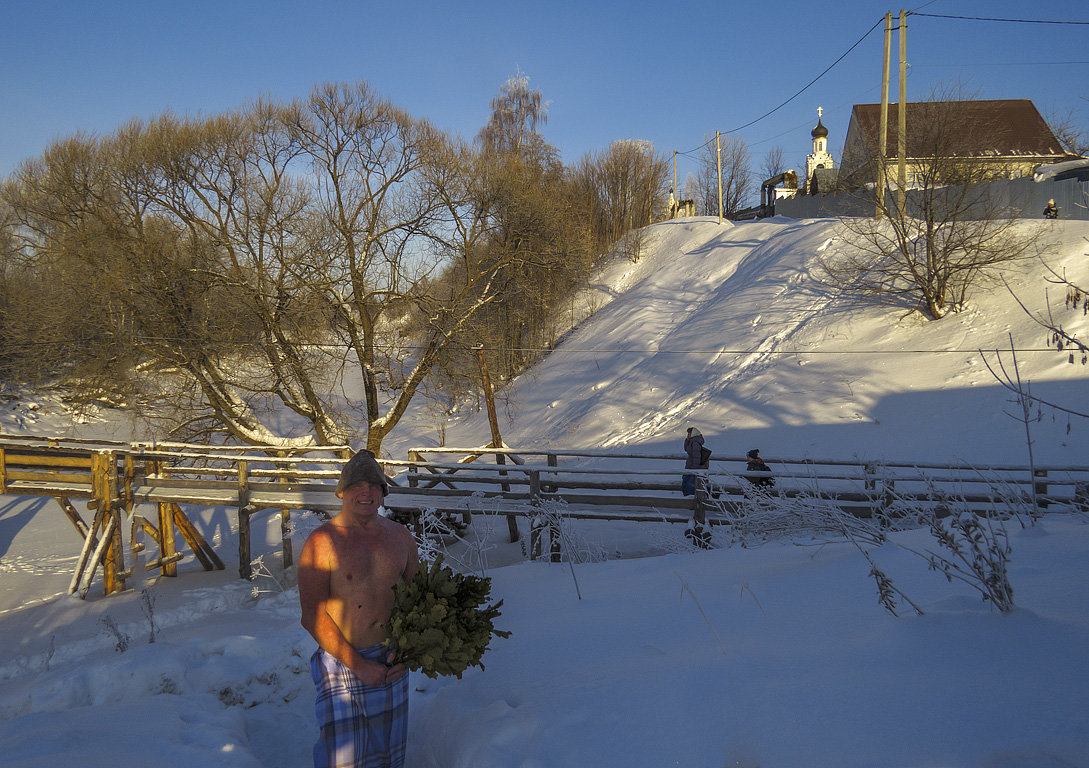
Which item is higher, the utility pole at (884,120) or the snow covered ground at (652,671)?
the utility pole at (884,120)

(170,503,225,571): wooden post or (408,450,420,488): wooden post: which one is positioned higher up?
(408,450,420,488): wooden post

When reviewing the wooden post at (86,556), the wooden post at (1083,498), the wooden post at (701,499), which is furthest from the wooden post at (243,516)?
the wooden post at (1083,498)

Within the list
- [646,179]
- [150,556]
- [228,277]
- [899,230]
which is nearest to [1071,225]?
[899,230]

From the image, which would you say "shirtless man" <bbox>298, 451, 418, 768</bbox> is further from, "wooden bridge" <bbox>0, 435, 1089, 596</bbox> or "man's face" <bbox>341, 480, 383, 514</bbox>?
"wooden bridge" <bbox>0, 435, 1089, 596</bbox>

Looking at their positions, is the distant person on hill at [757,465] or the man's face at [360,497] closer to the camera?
the man's face at [360,497]

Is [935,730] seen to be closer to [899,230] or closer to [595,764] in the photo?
[595,764]

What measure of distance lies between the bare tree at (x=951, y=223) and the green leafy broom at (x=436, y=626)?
1811cm

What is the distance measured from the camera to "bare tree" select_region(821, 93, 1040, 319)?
686 inches

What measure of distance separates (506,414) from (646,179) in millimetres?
25501

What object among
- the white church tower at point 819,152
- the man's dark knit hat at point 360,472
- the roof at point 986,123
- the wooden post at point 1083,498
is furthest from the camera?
the white church tower at point 819,152

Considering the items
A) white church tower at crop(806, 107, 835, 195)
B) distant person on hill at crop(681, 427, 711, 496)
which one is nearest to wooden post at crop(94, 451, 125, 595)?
distant person on hill at crop(681, 427, 711, 496)

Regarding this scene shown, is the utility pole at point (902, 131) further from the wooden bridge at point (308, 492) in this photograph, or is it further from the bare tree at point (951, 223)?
the wooden bridge at point (308, 492)

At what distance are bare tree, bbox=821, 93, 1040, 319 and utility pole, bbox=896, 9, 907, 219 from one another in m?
0.21

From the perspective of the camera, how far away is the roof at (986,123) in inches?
722
